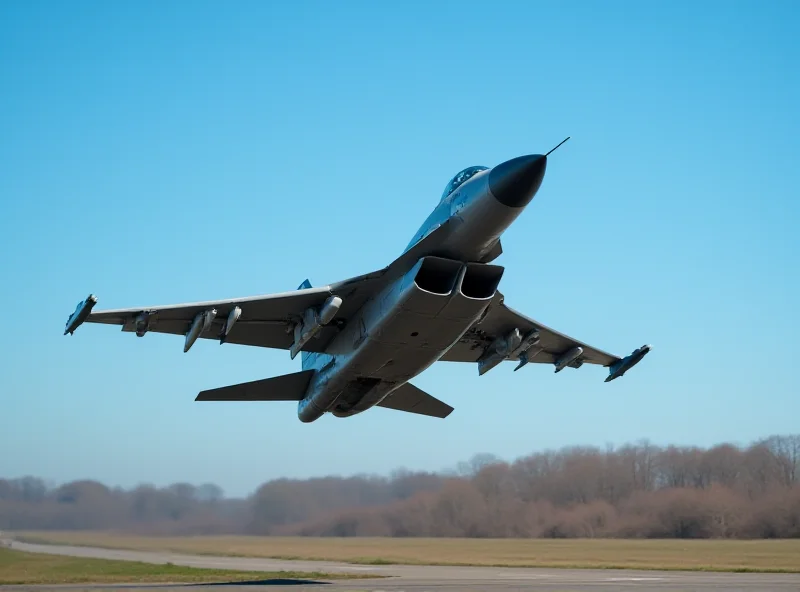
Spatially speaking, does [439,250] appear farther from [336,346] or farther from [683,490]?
[683,490]

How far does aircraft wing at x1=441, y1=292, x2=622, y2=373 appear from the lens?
21.7m

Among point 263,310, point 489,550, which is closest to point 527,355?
point 263,310

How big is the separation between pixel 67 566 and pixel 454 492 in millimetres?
16808

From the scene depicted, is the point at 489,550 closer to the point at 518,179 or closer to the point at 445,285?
the point at 445,285

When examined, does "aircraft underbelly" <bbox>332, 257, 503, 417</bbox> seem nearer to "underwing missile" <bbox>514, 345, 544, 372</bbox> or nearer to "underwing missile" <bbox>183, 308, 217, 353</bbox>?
"underwing missile" <bbox>183, 308, 217, 353</bbox>

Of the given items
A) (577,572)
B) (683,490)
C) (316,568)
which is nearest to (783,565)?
(577,572)

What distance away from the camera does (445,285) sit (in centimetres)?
1706

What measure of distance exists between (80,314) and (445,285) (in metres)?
8.15

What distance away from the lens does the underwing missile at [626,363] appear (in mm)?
23719

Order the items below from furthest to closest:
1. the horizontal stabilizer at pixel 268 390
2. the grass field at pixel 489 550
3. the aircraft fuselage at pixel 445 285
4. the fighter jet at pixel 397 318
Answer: the grass field at pixel 489 550
the horizontal stabilizer at pixel 268 390
the fighter jet at pixel 397 318
the aircraft fuselage at pixel 445 285

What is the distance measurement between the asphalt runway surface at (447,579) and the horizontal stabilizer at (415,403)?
5.03m

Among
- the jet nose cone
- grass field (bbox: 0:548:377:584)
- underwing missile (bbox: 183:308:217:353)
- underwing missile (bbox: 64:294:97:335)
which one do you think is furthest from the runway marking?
underwing missile (bbox: 64:294:97:335)

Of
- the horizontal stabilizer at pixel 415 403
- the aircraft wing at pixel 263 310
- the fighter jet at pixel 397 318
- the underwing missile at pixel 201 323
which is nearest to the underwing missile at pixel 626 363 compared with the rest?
the fighter jet at pixel 397 318

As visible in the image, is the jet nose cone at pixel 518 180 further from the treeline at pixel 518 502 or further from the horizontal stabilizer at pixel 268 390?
the treeline at pixel 518 502
